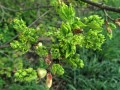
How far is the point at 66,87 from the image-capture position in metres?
3.92

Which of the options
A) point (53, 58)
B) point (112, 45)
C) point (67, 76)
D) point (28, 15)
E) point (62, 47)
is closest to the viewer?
point (62, 47)

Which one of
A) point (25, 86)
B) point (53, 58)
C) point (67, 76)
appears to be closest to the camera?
point (53, 58)

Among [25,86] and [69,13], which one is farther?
[25,86]

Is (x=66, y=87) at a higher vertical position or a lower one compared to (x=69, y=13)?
lower

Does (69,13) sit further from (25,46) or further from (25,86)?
(25,86)

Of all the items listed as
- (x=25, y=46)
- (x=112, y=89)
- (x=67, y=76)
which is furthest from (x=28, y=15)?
(x=25, y=46)

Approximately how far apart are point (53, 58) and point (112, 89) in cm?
273

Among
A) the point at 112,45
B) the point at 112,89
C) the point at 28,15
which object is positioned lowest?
the point at 112,89

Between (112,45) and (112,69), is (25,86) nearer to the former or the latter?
(112,69)

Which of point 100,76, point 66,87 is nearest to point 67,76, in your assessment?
point 66,87

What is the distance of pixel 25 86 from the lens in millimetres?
3723

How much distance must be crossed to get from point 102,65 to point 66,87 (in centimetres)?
61

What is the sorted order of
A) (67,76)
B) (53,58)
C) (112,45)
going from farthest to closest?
(112,45), (67,76), (53,58)

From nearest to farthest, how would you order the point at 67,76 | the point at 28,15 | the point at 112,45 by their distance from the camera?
1. the point at 67,76
2. the point at 112,45
3. the point at 28,15
